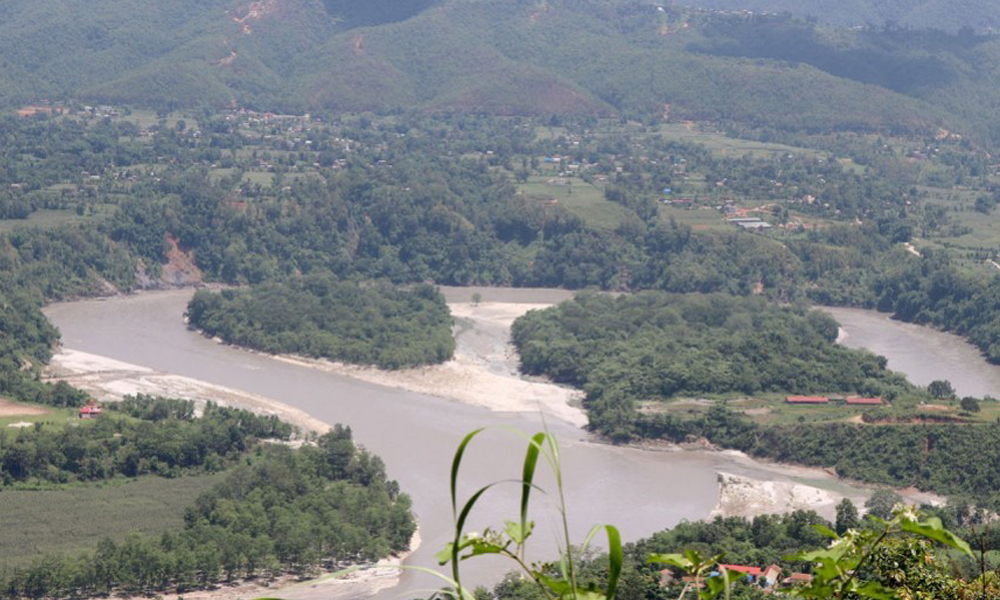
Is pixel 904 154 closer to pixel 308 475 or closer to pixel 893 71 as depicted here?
pixel 893 71

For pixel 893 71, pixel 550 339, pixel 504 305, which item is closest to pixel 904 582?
pixel 550 339

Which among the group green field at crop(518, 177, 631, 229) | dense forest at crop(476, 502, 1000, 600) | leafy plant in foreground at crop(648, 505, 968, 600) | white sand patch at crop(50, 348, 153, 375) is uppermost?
leafy plant in foreground at crop(648, 505, 968, 600)

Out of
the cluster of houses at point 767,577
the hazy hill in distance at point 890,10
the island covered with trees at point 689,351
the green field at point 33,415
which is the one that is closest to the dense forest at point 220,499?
the green field at point 33,415

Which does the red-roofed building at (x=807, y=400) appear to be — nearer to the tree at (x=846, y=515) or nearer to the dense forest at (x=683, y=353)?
the dense forest at (x=683, y=353)

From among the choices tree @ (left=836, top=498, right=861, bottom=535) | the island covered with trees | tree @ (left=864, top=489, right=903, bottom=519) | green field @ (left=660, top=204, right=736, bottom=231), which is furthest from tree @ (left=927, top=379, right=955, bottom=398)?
green field @ (left=660, top=204, right=736, bottom=231)

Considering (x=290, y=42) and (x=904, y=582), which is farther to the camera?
(x=290, y=42)

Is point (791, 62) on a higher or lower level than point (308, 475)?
higher

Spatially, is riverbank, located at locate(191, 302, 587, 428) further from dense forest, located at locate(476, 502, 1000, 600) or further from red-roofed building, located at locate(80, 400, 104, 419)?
dense forest, located at locate(476, 502, 1000, 600)
